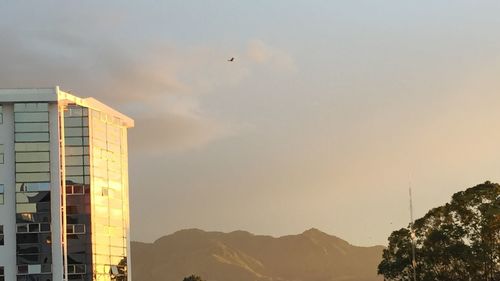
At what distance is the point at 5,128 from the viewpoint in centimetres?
11006

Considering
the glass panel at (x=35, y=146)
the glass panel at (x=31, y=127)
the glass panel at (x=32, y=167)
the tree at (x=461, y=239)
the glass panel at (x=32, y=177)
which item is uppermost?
the glass panel at (x=31, y=127)

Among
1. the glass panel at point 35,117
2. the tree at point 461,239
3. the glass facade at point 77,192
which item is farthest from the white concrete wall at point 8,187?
the tree at point 461,239

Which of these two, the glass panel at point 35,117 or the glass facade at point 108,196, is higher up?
the glass panel at point 35,117

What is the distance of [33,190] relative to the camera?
361 ft

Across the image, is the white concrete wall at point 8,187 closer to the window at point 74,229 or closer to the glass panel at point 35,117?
the glass panel at point 35,117

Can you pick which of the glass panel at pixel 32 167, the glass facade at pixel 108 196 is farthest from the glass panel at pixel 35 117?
the glass facade at pixel 108 196

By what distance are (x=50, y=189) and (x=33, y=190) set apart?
2115 millimetres

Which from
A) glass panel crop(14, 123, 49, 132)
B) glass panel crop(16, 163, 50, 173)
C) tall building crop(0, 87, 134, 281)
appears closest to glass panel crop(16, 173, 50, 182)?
tall building crop(0, 87, 134, 281)

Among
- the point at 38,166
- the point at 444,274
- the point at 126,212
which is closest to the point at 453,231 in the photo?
the point at 444,274

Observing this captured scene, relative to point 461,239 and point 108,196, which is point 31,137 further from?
point 461,239

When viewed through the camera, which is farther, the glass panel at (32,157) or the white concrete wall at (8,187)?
the glass panel at (32,157)

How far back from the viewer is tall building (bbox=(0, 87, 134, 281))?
109 meters

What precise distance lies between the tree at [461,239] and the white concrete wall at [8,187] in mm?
49799

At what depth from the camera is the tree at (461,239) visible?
10319cm
